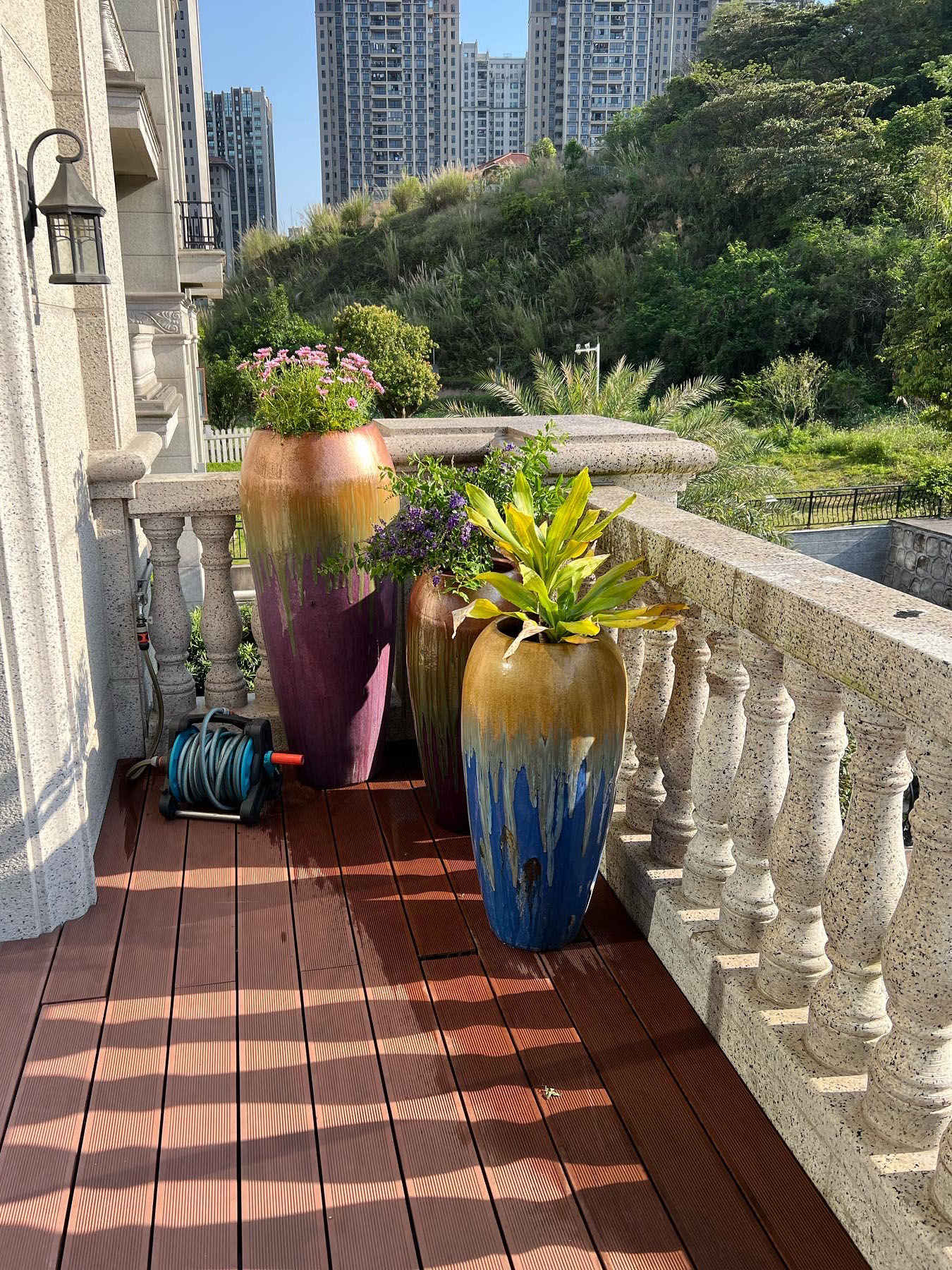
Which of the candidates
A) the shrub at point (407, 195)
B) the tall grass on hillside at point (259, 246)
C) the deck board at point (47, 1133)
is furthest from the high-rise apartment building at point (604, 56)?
the deck board at point (47, 1133)

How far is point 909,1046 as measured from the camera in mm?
1394

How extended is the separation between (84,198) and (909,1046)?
2379 mm

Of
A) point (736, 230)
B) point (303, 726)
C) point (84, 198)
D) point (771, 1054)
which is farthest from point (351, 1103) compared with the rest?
point (736, 230)

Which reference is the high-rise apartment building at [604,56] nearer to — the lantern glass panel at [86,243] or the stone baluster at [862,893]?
the lantern glass panel at [86,243]

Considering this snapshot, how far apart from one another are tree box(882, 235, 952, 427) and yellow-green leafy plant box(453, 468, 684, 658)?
15.6 m

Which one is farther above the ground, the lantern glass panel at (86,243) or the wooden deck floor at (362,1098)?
the lantern glass panel at (86,243)

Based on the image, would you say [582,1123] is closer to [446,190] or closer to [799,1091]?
[799,1091]

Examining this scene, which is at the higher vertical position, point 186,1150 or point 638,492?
point 638,492

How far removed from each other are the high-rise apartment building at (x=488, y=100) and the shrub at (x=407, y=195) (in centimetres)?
5269

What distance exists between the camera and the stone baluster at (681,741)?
7.23 ft

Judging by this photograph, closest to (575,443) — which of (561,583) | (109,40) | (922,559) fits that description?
(561,583)

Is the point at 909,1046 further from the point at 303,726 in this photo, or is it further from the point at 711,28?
the point at 711,28

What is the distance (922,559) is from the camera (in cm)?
1391

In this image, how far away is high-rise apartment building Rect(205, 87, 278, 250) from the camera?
73.6 meters
